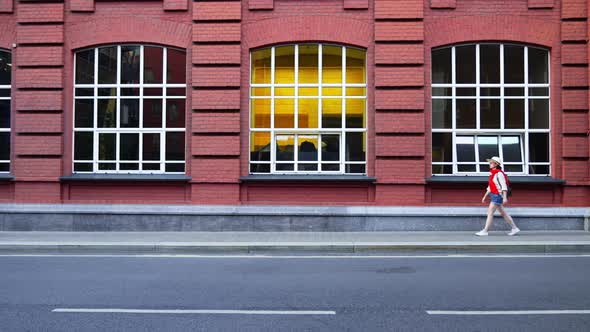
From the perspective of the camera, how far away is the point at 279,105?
1503cm

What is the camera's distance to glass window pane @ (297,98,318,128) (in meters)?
15.0

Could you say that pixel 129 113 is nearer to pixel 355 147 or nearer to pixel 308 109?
pixel 308 109

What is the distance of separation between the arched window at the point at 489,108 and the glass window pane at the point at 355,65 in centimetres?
169

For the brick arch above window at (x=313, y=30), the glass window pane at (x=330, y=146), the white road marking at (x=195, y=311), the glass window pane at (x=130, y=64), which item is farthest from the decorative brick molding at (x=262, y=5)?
the white road marking at (x=195, y=311)

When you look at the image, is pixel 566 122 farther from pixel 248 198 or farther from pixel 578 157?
pixel 248 198

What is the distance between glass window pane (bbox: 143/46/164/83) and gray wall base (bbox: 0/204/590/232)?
3.14 meters

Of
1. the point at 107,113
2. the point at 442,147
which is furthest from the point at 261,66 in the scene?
the point at 442,147

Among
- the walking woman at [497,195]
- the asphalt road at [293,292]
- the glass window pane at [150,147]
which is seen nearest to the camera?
the asphalt road at [293,292]

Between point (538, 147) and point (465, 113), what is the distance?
191 centimetres

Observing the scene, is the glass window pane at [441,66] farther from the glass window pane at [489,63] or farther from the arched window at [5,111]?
the arched window at [5,111]

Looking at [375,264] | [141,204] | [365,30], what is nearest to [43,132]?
[141,204]

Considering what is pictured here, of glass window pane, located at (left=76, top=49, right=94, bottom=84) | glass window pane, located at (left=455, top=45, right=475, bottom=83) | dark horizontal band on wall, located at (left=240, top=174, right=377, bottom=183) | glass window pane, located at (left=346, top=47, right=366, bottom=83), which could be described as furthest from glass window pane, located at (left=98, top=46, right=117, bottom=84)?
glass window pane, located at (left=455, top=45, right=475, bottom=83)

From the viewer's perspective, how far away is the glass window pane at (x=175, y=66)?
1499cm

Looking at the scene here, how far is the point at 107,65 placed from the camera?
49.9 ft
